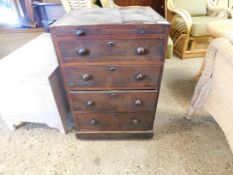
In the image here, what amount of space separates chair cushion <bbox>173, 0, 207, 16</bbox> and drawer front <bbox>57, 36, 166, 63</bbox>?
2.00 m

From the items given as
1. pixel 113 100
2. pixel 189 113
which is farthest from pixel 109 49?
pixel 189 113

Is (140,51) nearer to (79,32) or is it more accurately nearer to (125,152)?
(79,32)

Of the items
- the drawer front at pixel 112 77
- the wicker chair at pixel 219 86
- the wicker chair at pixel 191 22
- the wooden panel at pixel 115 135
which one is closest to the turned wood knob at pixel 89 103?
the drawer front at pixel 112 77

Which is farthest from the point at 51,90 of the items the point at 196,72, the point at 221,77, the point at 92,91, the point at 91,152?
the point at 196,72

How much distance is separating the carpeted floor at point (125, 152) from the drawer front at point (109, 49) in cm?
70

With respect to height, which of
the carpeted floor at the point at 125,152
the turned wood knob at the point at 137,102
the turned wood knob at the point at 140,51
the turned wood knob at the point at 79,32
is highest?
the turned wood knob at the point at 79,32

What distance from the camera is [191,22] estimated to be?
2.25 metres

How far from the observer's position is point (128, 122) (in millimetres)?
1285

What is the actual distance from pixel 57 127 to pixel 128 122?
561mm

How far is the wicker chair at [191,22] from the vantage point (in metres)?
2.28

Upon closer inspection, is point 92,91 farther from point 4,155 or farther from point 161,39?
point 4,155

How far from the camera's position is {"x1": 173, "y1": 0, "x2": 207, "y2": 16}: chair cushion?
101 inches

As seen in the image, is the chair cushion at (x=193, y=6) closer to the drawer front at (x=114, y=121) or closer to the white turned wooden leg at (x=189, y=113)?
the white turned wooden leg at (x=189, y=113)

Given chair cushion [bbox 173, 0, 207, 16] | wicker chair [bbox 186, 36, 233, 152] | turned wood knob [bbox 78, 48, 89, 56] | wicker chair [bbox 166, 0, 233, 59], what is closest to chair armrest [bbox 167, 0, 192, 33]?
wicker chair [bbox 166, 0, 233, 59]
